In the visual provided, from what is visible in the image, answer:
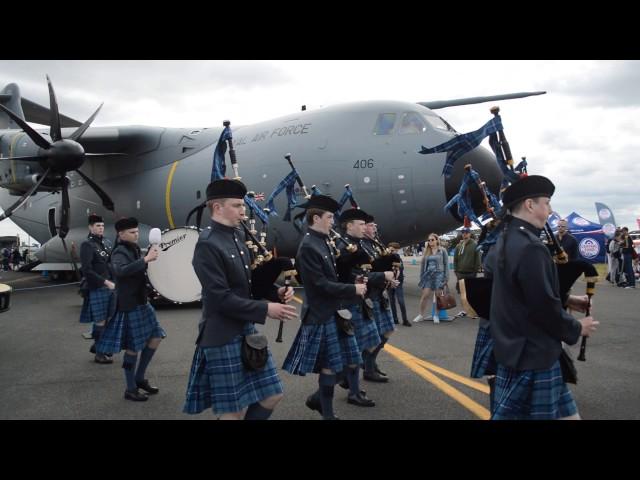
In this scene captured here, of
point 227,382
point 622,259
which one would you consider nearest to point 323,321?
point 227,382

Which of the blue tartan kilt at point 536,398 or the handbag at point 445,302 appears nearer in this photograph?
the blue tartan kilt at point 536,398

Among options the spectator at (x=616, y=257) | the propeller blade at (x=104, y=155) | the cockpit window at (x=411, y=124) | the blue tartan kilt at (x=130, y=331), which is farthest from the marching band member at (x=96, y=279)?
the spectator at (x=616, y=257)

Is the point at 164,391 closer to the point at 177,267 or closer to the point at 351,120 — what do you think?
the point at 177,267

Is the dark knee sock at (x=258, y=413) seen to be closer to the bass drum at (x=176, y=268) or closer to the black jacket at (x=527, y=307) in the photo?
the black jacket at (x=527, y=307)

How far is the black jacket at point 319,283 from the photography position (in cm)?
404

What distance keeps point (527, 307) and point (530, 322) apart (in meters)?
0.10

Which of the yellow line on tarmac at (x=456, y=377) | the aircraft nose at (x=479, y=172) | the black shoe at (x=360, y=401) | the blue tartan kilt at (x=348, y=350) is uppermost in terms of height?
the aircraft nose at (x=479, y=172)

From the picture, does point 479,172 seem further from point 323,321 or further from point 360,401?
point 323,321

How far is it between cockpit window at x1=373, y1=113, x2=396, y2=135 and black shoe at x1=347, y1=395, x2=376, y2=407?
25.4 feet

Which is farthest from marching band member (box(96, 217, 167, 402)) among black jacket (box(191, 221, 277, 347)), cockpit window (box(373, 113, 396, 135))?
cockpit window (box(373, 113, 396, 135))

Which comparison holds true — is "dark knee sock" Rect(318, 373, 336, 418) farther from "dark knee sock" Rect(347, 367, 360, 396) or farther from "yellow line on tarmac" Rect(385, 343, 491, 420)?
"yellow line on tarmac" Rect(385, 343, 491, 420)

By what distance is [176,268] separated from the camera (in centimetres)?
1010

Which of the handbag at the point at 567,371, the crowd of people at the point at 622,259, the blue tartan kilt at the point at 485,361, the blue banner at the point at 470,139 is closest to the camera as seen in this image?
the handbag at the point at 567,371

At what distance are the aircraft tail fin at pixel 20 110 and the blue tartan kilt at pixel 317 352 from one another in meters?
17.4
